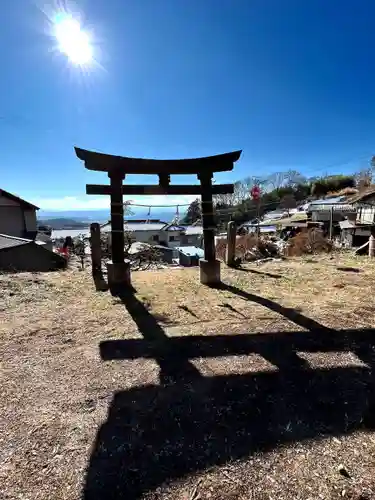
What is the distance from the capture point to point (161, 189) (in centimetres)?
518

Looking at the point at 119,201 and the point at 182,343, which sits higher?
the point at 119,201

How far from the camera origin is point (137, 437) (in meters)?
1.72

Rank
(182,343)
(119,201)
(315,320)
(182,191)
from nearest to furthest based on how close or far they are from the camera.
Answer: (182,343) < (315,320) < (119,201) < (182,191)

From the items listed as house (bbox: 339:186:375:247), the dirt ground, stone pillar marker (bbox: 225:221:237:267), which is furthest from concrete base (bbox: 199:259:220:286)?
house (bbox: 339:186:375:247)

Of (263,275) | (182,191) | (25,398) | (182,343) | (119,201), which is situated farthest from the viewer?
(263,275)

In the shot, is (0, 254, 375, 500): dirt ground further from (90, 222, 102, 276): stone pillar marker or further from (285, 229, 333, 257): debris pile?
(285, 229, 333, 257): debris pile

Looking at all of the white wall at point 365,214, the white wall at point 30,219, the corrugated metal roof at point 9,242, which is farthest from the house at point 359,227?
the white wall at point 30,219

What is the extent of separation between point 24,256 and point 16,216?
7.58m

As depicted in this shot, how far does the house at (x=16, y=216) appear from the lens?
1487 cm

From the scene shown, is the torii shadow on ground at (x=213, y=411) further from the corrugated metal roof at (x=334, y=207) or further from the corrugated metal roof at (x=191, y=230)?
the corrugated metal roof at (x=191, y=230)

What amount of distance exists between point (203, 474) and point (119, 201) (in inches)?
169

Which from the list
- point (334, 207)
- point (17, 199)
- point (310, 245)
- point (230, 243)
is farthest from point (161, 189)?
point (334, 207)

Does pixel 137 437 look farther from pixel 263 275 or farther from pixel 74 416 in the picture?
pixel 263 275

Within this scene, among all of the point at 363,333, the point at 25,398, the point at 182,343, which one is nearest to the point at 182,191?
the point at 182,343
